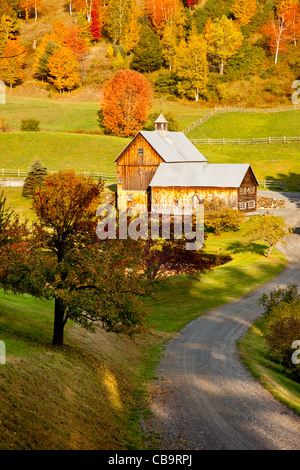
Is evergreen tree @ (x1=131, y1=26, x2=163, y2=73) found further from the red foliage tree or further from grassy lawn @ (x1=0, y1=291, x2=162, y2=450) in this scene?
grassy lawn @ (x1=0, y1=291, x2=162, y2=450)

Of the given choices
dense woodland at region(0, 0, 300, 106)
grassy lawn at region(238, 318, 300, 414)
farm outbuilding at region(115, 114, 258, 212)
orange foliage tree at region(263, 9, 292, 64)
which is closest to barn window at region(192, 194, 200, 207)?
farm outbuilding at region(115, 114, 258, 212)

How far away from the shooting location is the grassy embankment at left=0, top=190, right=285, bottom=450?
14914 millimetres

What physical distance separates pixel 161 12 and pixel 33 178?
86520 mm

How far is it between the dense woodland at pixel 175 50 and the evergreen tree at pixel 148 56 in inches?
9.0

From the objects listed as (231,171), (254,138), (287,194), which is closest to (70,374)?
(231,171)

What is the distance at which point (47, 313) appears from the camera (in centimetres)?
2927

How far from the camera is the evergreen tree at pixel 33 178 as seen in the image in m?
72.8

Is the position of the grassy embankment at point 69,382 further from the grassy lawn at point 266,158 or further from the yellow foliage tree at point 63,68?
the yellow foliage tree at point 63,68

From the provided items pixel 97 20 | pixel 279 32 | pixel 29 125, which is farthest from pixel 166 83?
pixel 97 20

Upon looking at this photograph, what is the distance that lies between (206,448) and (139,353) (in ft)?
40.8

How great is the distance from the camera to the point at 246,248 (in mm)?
54312

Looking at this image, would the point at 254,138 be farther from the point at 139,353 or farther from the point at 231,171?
the point at 139,353

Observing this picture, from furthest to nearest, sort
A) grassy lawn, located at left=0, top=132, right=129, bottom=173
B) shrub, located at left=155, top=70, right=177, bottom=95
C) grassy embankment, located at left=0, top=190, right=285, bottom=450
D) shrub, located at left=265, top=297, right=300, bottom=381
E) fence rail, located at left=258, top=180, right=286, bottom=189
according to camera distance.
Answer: shrub, located at left=155, top=70, right=177, bottom=95, grassy lawn, located at left=0, top=132, right=129, bottom=173, fence rail, located at left=258, top=180, right=286, bottom=189, shrub, located at left=265, top=297, right=300, bottom=381, grassy embankment, located at left=0, top=190, right=285, bottom=450

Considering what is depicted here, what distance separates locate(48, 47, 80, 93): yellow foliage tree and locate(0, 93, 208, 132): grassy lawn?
541 cm
